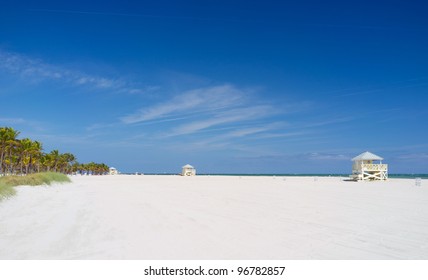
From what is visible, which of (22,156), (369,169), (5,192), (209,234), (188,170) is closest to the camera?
(209,234)

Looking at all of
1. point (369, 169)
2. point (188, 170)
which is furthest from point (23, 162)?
point (369, 169)

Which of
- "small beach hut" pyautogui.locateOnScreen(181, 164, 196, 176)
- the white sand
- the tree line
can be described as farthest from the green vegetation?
"small beach hut" pyautogui.locateOnScreen(181, 164, 196, 176)

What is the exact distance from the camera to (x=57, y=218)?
7.82 metres

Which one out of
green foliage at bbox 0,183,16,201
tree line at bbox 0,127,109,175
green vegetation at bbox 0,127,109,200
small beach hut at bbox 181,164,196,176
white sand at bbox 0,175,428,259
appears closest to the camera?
white sand at bbox 0,175,428,259

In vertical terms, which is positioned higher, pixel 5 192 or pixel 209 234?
pixel 5 192

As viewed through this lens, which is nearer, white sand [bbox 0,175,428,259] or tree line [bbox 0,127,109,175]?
white sand [bbox 0,175,428,259]

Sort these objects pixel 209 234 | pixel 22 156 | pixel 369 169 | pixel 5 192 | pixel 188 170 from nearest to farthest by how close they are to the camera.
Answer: pixel 209 234 → pixel 5 192 → pixel 369 169 → pixel 22 156 → pixel 188 170

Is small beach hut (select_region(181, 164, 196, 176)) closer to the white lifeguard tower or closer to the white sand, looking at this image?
the white lifeguard tower

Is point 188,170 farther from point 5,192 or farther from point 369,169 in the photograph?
point 5,192

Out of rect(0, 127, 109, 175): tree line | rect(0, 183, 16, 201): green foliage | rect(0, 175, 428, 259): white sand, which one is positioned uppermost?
rect(0, 127, 109, 175): tree line

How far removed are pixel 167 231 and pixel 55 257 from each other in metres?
2.18

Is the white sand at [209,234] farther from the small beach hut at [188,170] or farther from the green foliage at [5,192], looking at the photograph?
the small beach hut at [188,170]
